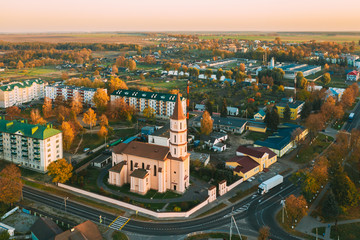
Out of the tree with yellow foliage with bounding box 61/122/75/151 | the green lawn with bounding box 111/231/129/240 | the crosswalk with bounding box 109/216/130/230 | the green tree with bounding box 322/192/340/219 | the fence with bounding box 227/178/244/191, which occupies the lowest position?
the green lawn with bounding box 111/231/129/240

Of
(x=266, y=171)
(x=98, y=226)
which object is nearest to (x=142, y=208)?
(x=98, y=226)

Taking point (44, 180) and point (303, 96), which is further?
point (303, 96)

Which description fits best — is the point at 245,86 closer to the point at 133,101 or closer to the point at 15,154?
the point at 133,101

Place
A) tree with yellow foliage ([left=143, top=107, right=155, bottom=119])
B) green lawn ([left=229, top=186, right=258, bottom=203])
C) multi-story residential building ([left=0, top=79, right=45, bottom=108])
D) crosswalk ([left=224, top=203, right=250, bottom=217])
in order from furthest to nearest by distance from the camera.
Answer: multi-story residential building ([left=0, top=79, right=45, bottom=108]) → tree with yellow foliage ([left=143, top=107, right=155, bottom=119]) → green lawn ([left=229, top=186, right=258, bottom=203]) → crosswalk ([left=224, top=203, right=250, bottom=217])

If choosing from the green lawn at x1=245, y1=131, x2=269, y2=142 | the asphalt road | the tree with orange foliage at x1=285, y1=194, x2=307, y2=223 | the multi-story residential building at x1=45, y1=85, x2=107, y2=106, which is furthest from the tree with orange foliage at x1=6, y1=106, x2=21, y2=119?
the tree with orange foliage at x1=285, y1=194, x2=307, y2=223

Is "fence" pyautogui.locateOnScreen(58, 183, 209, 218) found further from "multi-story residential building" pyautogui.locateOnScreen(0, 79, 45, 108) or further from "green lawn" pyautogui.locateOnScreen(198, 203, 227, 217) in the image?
"multi-story residential building" pyautogui.locateOnScreen(0, 79, 45, 108)

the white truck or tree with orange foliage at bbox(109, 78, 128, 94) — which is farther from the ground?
tree with orange foliage at bbox(109, 78, 128, 94)

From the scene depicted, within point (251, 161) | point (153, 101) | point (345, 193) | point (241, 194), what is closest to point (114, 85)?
point (153, 101)

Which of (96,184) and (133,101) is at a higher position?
(133,101)
